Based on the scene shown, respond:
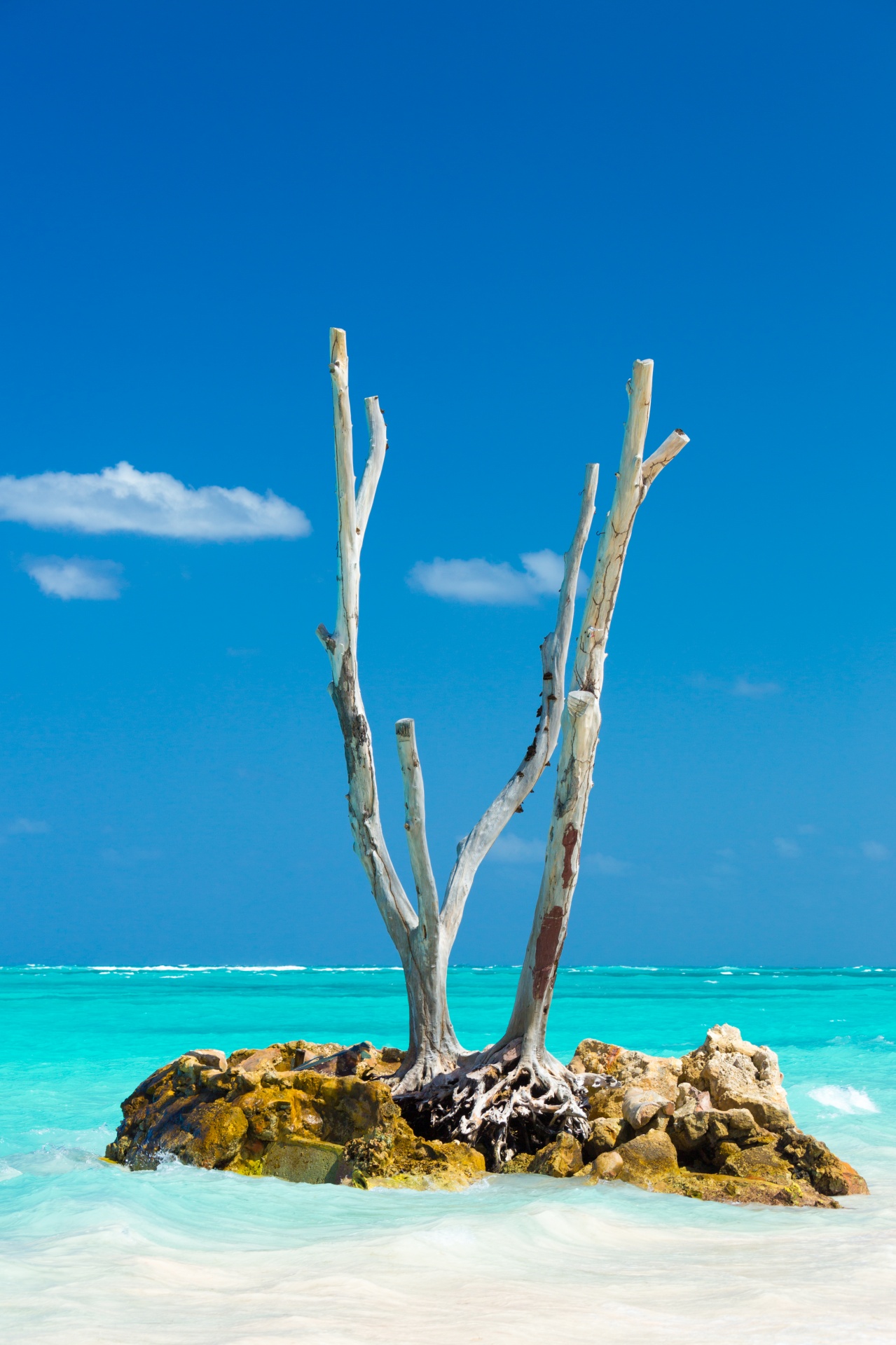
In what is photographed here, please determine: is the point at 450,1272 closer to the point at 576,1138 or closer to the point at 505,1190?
the point at 505,1190

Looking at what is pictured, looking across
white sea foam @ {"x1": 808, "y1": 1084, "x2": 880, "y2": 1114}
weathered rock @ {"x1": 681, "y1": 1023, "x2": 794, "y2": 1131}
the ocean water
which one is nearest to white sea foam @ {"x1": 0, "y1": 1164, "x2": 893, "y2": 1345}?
the ocean water

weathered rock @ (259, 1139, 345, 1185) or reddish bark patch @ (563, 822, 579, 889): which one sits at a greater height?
reddish bark patch @ (563, 822, 579, 889)

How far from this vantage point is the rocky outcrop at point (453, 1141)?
5.64 metres

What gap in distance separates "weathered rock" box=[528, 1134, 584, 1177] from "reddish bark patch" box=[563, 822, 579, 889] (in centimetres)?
143

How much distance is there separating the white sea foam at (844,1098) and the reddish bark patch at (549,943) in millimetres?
4503

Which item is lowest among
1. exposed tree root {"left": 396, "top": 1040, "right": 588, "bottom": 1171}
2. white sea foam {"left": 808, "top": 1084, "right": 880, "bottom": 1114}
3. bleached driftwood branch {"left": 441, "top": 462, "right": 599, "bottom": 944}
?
white sea foam {"left": 808, "top": 1084, "right": 880, "bottom": 1114}

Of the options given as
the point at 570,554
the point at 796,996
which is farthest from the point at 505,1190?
the point at 796,996

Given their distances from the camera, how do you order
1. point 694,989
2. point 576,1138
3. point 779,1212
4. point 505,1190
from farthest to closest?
point 694,989, point 576,1138, point 505,1190, point 779,1212

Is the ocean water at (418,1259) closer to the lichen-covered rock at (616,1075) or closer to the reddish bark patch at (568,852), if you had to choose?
the lichen-covered rock at (616,1075)

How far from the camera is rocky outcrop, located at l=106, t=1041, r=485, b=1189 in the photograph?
18.8 ft

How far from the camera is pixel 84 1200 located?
520cm

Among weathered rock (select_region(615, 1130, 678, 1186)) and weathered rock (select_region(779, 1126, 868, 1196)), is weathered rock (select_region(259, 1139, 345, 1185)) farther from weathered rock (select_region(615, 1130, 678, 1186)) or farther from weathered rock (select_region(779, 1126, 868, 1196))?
weathered rock (select_region(779, 1126, 868, 1196))

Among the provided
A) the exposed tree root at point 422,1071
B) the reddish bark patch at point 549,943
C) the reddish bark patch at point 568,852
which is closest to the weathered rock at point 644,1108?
the reddish bark patch at point 549,943

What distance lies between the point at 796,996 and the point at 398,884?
82.4ft
